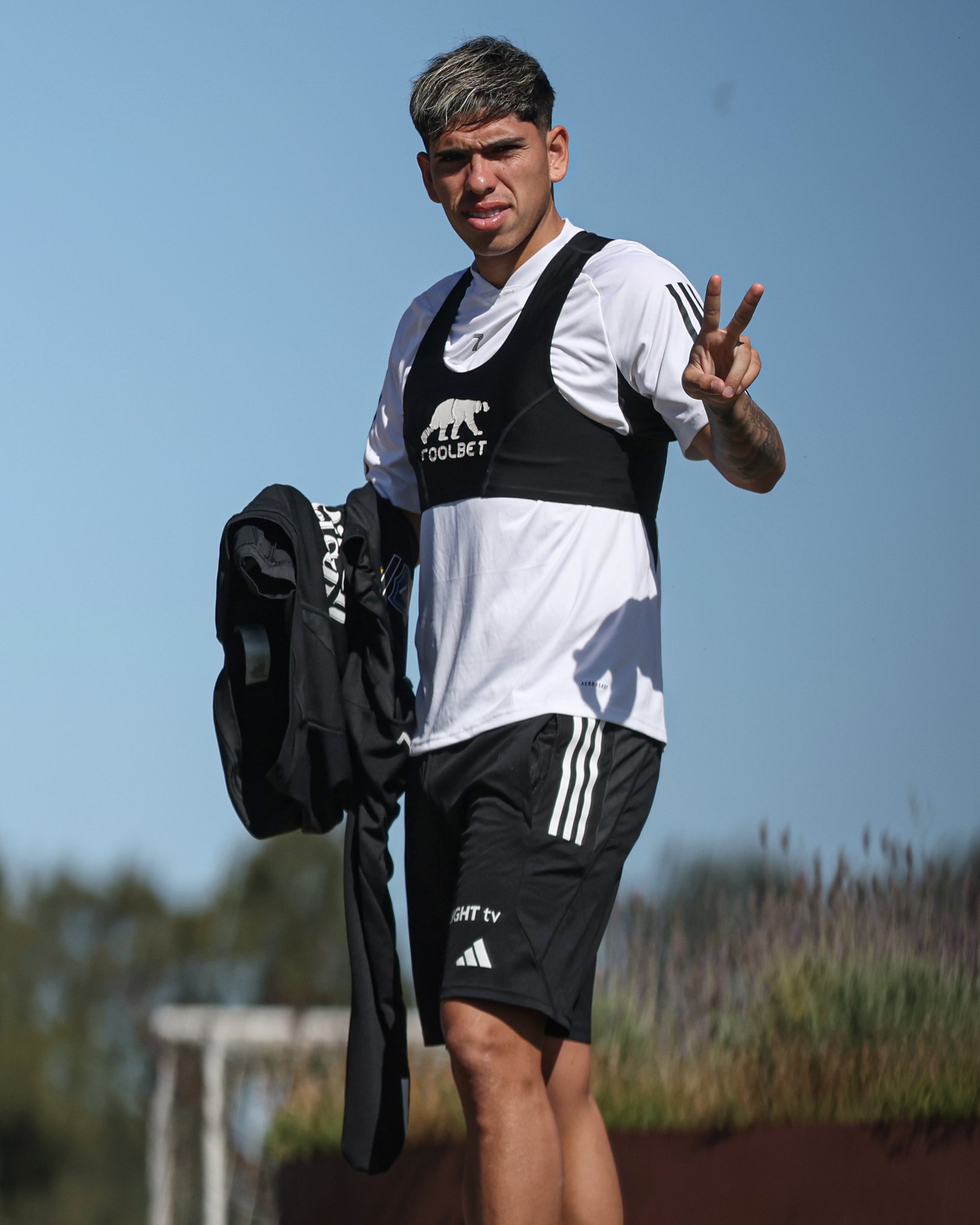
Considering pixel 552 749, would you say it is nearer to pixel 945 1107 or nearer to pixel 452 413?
pixel 452 413

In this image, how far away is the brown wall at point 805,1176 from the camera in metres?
3.64

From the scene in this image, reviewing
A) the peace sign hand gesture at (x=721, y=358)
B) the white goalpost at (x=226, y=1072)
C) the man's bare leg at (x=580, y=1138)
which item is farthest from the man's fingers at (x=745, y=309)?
the white goalpost at (x=226, y=1072)

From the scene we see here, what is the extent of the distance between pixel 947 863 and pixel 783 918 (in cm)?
59

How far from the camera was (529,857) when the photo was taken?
9.46 feet

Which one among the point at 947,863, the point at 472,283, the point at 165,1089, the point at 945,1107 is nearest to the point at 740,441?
the point at 472,283

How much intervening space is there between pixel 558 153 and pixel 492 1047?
189cm

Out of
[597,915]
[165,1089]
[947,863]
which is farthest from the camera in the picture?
[165,1089]

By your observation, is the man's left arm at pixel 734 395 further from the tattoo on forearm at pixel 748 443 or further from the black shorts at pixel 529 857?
the black shorts at pixel 529 857

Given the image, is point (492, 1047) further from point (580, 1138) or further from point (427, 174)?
point (427, 174)

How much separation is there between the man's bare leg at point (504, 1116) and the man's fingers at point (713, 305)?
1248mm

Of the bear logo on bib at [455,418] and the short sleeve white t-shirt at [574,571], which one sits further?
the bear logo on bib at [455,418]

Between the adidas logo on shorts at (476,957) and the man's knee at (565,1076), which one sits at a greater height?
the adidas logo on shorts at (476,957)

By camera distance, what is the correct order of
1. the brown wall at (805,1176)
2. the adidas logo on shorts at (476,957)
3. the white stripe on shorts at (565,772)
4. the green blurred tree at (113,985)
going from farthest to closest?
the green blurred tree at (113,985)
the brown wall at (805,1176)
the white stripe on shorts at (565,772)
the adidas logo on shorts at (476,957)

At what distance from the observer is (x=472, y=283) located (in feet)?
11.4
